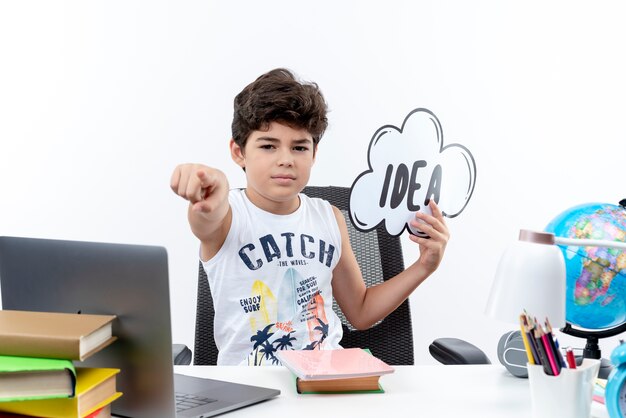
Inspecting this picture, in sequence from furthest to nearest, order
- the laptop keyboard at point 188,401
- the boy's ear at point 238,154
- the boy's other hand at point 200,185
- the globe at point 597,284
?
the boy's ear at point 238,154, the globe at point 597,284, the boy's other hand at point 200,185, the laptop keyboard at point 188,401

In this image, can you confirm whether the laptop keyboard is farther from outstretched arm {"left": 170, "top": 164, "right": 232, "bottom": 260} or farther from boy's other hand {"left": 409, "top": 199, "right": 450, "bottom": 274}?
boy's other hand {"left": 409, "top": 199, "right": 450, "bottom": 274}

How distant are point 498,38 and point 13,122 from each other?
6.07 ft

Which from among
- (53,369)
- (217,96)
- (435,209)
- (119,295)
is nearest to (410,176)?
(435,209)

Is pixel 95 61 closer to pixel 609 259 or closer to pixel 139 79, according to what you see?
pixel 139 79

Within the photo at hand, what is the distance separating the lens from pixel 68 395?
92 cm

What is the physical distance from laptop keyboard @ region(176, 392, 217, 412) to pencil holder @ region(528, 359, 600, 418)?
47cm

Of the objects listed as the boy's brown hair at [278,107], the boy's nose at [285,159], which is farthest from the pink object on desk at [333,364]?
the boy's brown hair at [278,107]

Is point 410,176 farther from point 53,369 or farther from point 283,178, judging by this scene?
point 53,369

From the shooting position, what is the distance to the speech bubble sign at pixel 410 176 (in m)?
1.57

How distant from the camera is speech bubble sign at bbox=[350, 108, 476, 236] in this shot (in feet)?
5.15

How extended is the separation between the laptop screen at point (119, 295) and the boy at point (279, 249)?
1.72 feet

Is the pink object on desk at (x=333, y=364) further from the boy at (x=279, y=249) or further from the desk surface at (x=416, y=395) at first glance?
the boy at (x=279, y=249)

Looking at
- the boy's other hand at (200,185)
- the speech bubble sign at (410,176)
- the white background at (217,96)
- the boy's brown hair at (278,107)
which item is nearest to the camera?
the boy's other hand at (200,185)

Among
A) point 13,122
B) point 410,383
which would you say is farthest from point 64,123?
point 410,383
